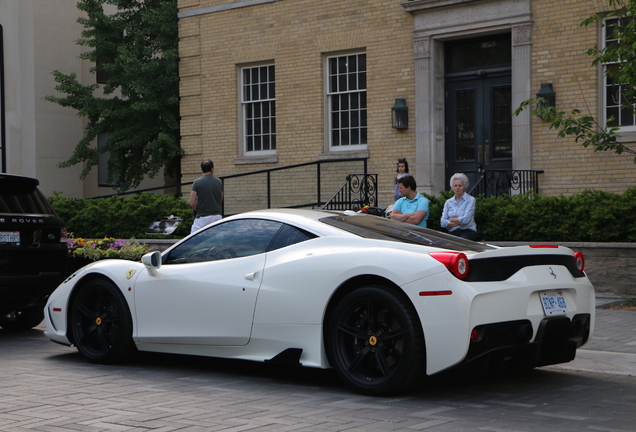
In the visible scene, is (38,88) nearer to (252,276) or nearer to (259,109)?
(259,109)

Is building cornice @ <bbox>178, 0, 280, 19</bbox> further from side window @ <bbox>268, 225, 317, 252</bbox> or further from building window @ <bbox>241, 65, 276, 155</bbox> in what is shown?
side window @ <bbox>268, 225, 317, 252</bbox>

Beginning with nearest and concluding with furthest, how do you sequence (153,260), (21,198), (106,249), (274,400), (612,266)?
(274,400)
(153,260)
(21,198)
(612,266)
(106,249)

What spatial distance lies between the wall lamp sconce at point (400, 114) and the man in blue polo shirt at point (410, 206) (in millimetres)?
6013

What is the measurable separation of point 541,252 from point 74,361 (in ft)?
14.2

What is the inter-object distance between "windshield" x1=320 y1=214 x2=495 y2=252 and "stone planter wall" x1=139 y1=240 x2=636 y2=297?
5201 millimetres

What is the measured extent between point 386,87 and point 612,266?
738 centimetres

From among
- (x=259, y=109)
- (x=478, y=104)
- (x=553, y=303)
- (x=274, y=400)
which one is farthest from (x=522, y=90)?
(x=274, y=400)

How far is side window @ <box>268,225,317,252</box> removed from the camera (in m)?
6.68

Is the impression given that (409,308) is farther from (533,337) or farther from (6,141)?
(6,141)

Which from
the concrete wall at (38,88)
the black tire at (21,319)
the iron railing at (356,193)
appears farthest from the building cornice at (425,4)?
the concrete wall at (38,88)

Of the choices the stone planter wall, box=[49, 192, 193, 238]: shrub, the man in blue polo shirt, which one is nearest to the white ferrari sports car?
the man in blue polo shirt

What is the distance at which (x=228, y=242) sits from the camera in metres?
7.07

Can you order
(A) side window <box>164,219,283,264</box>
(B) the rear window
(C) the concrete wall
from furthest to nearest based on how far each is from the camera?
(C) the concrete wall → (B) the rear window → (A) side window <box>164,219,283,264</box>

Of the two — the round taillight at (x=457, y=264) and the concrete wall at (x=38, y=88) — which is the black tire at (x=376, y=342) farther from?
the concrete wall at (x=38, y=88)
